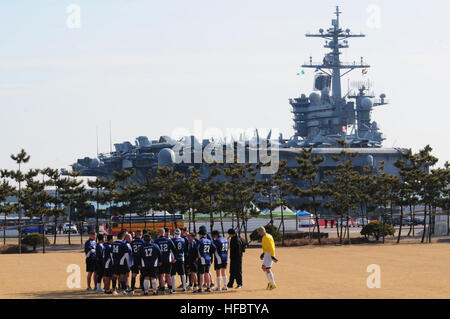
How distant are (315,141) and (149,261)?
11328cm

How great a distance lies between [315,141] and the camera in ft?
431

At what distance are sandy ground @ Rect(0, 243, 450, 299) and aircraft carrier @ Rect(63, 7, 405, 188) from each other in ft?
215

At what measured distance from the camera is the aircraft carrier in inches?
4439

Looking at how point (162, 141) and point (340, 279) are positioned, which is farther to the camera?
point (162, 141)

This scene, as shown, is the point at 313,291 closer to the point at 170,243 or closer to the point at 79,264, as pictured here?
the point at 170,243

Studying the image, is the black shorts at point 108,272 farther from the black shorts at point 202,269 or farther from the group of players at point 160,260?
→ the black shorts at point 202,269

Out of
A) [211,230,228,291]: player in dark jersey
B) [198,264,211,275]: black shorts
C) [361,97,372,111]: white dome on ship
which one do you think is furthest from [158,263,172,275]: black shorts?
[361,97,372,111]: white dome on ship

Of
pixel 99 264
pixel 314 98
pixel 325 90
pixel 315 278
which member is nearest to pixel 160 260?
pixel 99 264

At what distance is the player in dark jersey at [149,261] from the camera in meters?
19.8

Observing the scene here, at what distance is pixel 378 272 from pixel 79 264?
1469 cm

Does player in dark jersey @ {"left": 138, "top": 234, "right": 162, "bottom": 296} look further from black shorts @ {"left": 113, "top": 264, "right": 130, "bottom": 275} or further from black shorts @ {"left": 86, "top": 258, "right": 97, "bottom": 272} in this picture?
black shorts @ {"left": 86, "top": 258, "right": 97, "bottom": 272}

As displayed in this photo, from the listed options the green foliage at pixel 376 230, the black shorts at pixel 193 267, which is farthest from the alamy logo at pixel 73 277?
the green foliage at pixel 376 230
